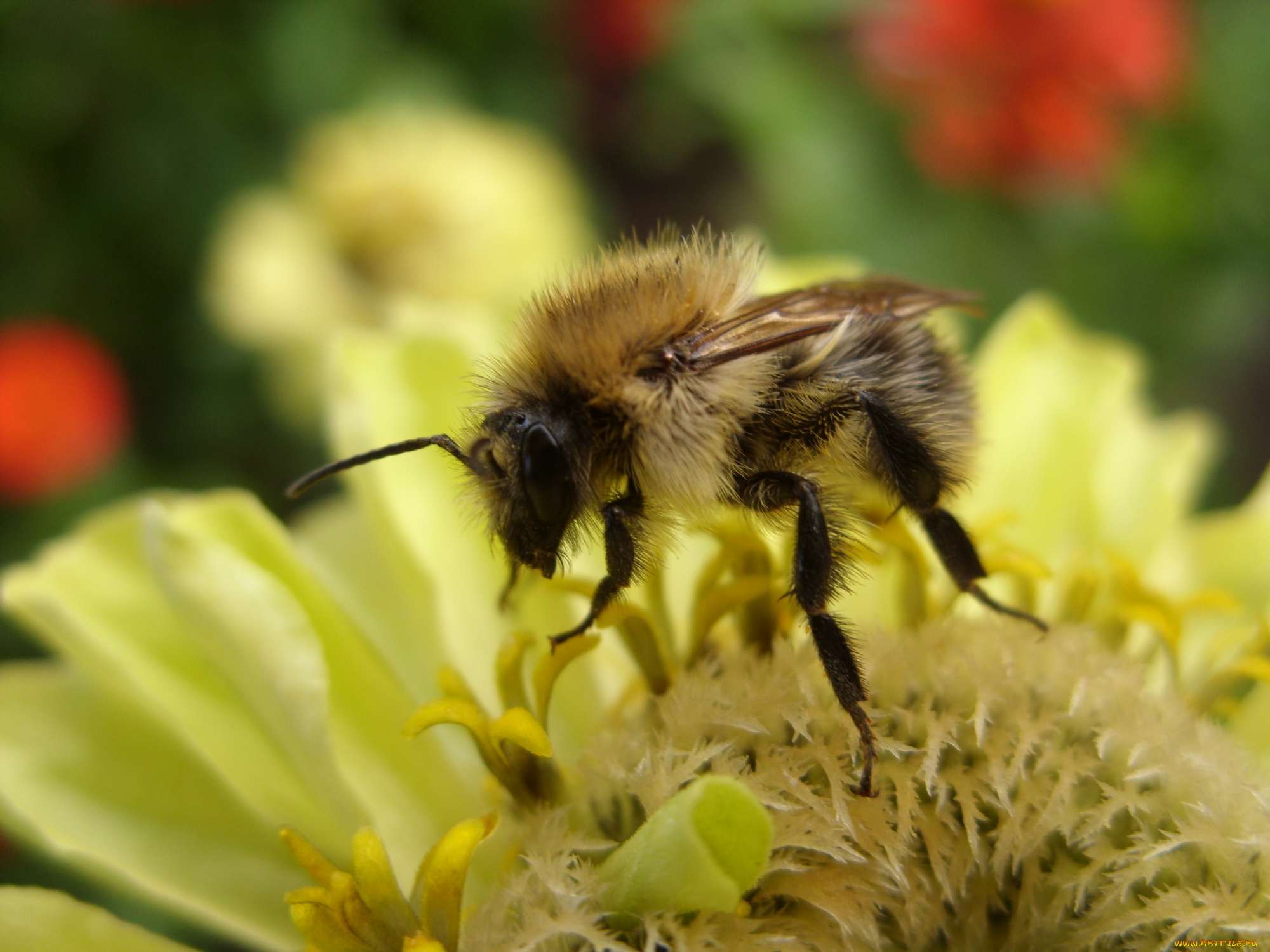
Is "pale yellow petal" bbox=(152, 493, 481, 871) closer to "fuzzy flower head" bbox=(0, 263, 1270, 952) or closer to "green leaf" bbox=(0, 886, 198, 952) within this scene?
"fuzzy flower head" bbox=(0, 263, 1270, 952)

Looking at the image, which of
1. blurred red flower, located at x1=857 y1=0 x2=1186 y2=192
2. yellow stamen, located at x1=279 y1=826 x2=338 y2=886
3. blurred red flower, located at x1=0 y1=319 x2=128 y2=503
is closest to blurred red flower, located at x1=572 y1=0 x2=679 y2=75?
blurred red flower, located at x1=857 y1=0 x2=1186 y2=192

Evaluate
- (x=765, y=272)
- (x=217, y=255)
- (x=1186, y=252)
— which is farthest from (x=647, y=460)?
(x=217, y=255)

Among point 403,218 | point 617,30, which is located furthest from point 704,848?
point 617,30

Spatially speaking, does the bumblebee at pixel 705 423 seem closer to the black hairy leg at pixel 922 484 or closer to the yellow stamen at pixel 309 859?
the black hairy leg at pixel 922 484

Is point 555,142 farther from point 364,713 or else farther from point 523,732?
point 523,732

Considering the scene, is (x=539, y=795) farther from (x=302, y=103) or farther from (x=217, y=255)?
(x=302, y=103)

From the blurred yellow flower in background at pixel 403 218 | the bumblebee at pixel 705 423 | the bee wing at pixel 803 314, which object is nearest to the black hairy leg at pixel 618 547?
the bumblebee at pixel 705 423
